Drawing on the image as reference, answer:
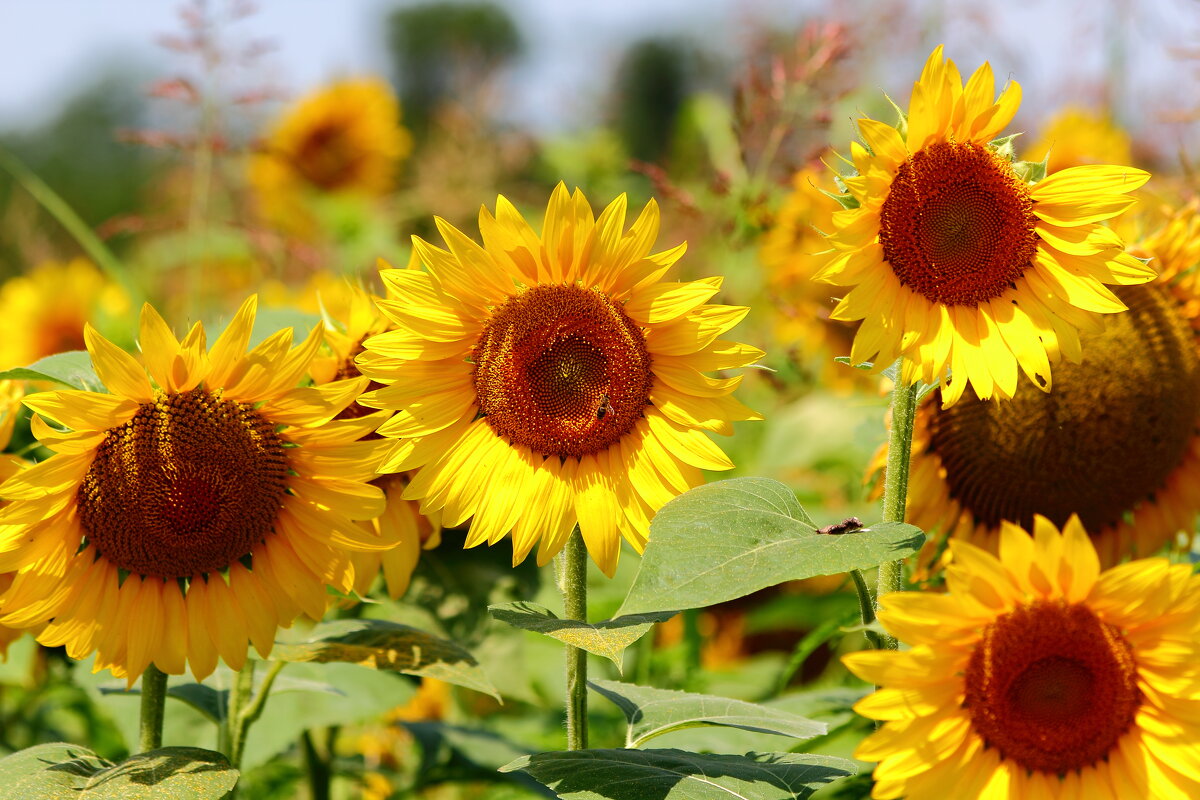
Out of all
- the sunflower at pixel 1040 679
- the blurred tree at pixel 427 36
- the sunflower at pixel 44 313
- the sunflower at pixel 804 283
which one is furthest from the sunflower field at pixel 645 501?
the blurred tree at pixel 427 36

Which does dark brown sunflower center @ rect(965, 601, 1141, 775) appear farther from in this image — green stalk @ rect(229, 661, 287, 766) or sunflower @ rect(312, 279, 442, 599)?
green stalk @ rect(229, 661, 287, 766)

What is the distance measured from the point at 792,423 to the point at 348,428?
2034 millimetres

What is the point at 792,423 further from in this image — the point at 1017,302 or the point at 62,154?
the point at 62,154

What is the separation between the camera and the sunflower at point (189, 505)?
1328mm

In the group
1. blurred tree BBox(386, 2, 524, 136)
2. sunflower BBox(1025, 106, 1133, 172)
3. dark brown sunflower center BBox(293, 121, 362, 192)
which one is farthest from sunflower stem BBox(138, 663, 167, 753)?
blurred tree BBox(386, 2, 524, 136)

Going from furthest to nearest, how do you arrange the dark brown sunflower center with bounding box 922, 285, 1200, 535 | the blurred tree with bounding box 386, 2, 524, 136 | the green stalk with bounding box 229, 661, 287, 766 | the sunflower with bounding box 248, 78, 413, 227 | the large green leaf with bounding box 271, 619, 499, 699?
1. the blurred tree with bounding box 386, 2, 524, 136
2. the sunflower with bounding box 248, 78, 413, 227
3. the dark brown sunflower center with bounding box 922, 285, 1200, 535
4. the green stalk with bounding box 229, 661, 287, 766
5. the large green leaf with bounding box 271, 619, 499, 699

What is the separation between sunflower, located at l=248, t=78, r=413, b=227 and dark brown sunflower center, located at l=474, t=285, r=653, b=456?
13.9 feet

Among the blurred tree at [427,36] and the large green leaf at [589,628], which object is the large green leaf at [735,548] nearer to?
the large green leaf at [589,628]

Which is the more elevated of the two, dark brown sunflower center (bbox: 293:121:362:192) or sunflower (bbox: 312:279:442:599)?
dark brown sunflower center (bbox: 293:121:362:192)

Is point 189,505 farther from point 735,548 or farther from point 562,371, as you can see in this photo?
point 735,548

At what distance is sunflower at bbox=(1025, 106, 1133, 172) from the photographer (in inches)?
149

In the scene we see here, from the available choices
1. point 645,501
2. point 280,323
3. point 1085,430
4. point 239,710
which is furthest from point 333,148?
point 645,501

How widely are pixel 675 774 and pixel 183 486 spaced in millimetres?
621

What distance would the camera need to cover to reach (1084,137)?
4.34 metres
